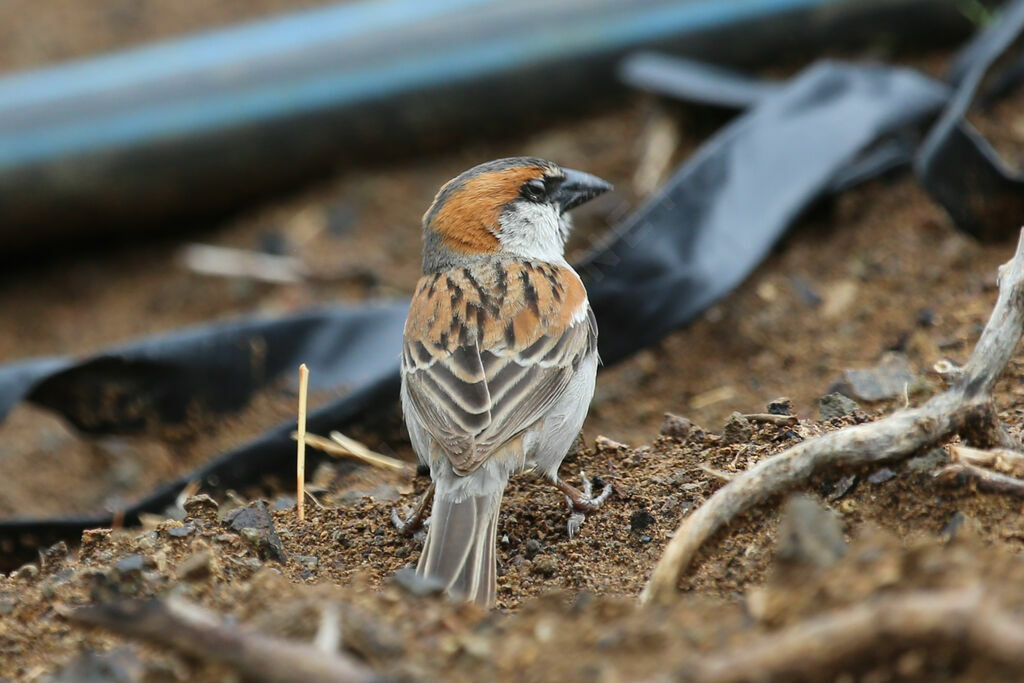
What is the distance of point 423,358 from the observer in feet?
15.3

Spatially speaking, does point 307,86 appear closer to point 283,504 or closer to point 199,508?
point 283,504

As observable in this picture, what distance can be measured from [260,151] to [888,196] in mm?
4496

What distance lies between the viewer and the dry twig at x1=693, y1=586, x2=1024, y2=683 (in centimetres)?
224

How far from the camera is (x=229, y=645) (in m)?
2.51

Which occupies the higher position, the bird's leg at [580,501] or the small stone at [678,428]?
the small stone at [678,428]

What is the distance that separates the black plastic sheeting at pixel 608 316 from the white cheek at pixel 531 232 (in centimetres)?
46

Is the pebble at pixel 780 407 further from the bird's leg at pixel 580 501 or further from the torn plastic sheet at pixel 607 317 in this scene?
the torn plastic sheet at pixel 607 317

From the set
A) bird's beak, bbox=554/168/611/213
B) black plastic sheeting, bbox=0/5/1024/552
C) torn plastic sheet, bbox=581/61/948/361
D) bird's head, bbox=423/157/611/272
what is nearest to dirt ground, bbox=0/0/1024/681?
black plastic sheeting, bbox=0/5/1024/552

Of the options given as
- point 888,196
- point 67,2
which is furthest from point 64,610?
point 67,2

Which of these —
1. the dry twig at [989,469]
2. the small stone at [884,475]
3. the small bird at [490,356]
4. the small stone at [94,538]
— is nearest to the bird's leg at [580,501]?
the small bird at [490,356]

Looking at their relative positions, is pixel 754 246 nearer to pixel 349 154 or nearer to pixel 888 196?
pixel 888 196

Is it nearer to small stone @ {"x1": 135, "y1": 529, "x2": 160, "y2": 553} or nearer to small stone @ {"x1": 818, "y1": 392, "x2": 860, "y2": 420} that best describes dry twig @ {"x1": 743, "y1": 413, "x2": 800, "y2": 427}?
small stone @ {"x1": 818, "y1": 392, "x2": 860, "y2": 420}

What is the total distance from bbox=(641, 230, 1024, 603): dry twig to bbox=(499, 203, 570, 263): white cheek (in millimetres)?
2110

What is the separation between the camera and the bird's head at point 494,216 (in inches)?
208
